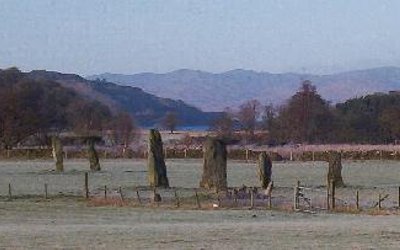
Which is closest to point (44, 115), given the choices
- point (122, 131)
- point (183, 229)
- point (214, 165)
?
point (122, 131)

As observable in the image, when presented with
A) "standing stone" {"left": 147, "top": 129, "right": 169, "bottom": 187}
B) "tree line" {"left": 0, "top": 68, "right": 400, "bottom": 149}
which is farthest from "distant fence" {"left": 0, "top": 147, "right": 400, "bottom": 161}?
"standing stone" {"left": 147, "top": 129, "right": 169, "bottom": 187}

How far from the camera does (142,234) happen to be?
67.2 ft

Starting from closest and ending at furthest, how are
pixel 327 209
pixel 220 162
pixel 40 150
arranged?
pixel 327 209, pixel 220 162, pixel 40 150

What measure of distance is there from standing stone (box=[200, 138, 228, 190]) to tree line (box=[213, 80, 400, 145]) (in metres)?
64.1

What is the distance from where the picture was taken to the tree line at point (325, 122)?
354ft

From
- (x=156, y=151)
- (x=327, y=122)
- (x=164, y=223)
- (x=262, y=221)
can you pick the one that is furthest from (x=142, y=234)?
(x=327, y=122)

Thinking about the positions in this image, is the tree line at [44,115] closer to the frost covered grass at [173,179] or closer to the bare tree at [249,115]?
the bare tree at [249,115]

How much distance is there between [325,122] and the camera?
111 meters

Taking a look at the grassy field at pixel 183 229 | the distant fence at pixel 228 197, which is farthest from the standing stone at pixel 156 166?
the grassy field at pixel 183 229

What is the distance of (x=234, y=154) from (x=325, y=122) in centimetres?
3798

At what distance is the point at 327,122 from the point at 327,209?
82.6 meters

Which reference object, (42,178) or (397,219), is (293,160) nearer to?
(42,178)

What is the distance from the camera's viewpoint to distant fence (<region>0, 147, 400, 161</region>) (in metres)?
73.2

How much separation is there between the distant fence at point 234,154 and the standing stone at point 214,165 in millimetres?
33247
